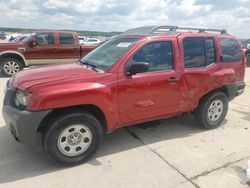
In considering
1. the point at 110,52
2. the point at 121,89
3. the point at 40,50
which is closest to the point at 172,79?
the point at 121,89

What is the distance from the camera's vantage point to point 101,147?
183 inches

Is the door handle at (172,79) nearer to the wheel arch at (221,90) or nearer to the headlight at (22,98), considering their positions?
the wheel arch at (221,90)

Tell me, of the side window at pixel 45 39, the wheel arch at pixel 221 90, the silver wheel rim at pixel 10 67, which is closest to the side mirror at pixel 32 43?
the side window at pixel 45 39

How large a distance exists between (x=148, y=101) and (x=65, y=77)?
1321 mm

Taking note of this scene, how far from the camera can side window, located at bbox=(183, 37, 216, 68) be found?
497cm

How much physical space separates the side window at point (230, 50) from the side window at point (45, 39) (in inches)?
304

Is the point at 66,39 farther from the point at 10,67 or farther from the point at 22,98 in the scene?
the point at 22,98

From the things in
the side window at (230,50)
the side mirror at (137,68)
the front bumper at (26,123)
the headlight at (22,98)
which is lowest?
the front bumper at (26,123)

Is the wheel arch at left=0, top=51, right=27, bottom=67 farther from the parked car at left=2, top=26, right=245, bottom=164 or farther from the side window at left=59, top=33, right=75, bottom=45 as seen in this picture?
the parked car at left=2, top=26, right=245, bottom=164

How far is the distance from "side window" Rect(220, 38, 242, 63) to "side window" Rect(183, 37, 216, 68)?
29 cm

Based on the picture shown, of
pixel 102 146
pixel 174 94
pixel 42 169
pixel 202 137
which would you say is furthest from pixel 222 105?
pixel 42 169

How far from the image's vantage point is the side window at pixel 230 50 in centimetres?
553

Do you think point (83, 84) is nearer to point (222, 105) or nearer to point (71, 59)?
point (222, 105)

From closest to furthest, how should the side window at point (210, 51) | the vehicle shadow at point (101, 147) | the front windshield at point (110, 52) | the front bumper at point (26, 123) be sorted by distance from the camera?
1. the front bumper at point (26, 123)
2. the vehicle shadow at point (101, 147)
3. the front windshield at point (110, 52)
4. the side window at point (210, 51)
